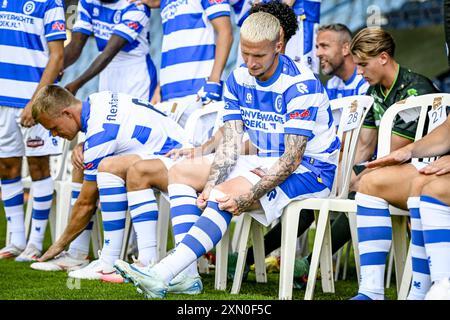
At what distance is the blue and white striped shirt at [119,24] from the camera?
653cm

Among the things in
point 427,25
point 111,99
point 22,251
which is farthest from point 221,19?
point 427,25

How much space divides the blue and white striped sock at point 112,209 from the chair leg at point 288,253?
3.30 ft

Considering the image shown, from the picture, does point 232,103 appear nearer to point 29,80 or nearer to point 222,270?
point 222,270

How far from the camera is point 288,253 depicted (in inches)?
176

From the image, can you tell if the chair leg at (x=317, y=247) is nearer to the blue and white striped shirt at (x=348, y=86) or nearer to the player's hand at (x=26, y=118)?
the blue and white striped shirt at (x=348, y=86)

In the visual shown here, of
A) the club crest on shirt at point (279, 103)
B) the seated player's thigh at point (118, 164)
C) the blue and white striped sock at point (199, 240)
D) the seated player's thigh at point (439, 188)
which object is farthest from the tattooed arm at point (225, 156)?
the seated player's thigh at point (439, 188)

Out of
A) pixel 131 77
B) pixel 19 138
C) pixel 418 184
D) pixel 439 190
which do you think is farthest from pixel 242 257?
pixel 131 77

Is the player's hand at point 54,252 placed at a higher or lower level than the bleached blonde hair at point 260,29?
lower

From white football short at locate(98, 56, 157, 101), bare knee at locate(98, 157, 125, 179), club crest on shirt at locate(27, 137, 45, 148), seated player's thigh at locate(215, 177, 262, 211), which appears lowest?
seated player's thigh at locate(215, 177, 262, 211)

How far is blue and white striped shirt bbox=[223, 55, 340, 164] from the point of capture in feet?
14.6

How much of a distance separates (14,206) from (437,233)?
141 inches

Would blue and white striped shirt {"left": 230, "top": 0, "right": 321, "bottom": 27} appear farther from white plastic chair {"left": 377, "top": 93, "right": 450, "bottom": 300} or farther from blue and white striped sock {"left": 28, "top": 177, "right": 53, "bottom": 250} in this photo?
white plastic chair {"left": 377, "top": 93, "right": 450, "bottom": 300}

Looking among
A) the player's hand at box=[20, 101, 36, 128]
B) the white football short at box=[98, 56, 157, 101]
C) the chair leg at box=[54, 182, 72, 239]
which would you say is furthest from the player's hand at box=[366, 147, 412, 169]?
the white football short at box=[98, 56, 157, 101]

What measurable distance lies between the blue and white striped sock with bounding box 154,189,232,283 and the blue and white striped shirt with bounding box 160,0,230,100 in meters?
1.92
